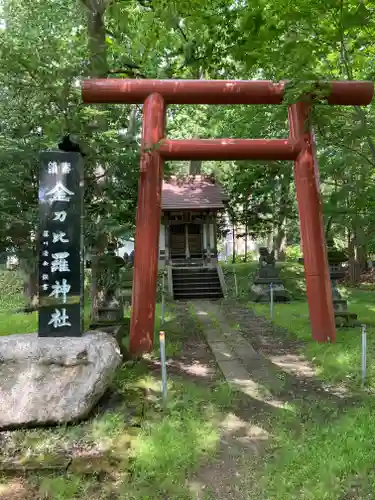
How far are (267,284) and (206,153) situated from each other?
789 cm

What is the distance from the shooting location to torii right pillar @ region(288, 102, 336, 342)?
793cm

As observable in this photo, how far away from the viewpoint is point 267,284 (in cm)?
1472

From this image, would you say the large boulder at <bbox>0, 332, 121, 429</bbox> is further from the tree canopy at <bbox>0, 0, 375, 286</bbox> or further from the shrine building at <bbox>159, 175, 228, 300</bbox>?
A: the shrine building at <bbox>159, 175, 228, 300</bbox>

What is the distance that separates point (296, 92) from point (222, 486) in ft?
14.7

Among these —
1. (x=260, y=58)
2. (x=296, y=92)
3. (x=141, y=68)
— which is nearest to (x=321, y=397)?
(x=296, y=92)

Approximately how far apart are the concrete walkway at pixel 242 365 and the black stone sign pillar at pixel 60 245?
2.51 meters

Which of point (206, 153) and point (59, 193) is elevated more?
point (206, 153)

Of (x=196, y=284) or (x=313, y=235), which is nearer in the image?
(x=313, y=235)

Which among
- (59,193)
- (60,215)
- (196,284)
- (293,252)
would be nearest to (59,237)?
(60,215)

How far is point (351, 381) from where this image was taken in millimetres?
5832

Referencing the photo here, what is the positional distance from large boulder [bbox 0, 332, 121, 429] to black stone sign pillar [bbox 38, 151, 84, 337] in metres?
0.38

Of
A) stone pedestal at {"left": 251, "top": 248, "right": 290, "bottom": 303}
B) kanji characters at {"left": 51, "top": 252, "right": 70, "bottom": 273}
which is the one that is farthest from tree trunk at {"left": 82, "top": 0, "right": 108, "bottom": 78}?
stone pedestal at {"left": 251, "top": 248, "right": 290, "bottom": 303}

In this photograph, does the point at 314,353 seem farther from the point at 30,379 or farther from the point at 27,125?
the point at 27,125

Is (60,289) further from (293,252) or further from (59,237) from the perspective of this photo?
(293,252)
